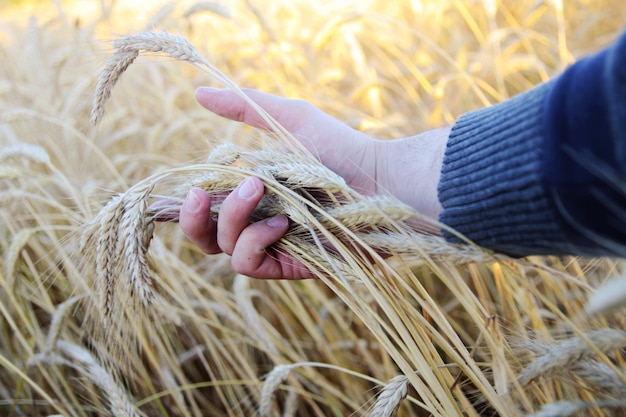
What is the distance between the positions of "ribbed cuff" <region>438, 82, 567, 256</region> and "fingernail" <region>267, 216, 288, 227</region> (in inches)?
12.3

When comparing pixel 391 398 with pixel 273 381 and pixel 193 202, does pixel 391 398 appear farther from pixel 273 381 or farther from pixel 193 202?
pixel 193 202

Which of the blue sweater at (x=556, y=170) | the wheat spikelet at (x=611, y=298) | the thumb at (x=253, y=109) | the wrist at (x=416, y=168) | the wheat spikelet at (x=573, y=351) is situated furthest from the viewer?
the thumb at (x=253, y=109)

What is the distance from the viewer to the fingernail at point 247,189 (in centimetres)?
93

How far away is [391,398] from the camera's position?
0.88m

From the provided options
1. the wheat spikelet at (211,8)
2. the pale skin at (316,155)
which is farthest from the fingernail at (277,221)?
the wheat spikelet at (211,8)

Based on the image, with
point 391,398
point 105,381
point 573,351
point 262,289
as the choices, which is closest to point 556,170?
point 573,351

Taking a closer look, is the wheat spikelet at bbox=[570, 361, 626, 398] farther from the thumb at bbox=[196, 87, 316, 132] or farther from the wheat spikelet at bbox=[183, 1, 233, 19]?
the wheat spikelet at bbox=[183, 1, 233, 19]

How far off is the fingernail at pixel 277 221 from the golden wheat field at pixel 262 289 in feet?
0.08

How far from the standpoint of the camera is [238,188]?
37.2 inches

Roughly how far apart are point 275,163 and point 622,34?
598 millimetres

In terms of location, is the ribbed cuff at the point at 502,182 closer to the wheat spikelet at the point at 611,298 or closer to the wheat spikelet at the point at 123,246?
the wheat spikelet at the point at 611,298

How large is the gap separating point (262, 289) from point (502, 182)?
1.10 m

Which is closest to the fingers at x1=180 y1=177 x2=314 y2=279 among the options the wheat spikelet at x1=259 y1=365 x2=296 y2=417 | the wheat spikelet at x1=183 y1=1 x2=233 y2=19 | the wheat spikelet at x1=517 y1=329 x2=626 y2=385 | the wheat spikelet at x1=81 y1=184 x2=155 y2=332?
the wheat spikelet at x1=81 y1=184 x2=155 y2=332

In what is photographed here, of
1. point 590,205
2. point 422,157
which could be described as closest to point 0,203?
point 422,157
